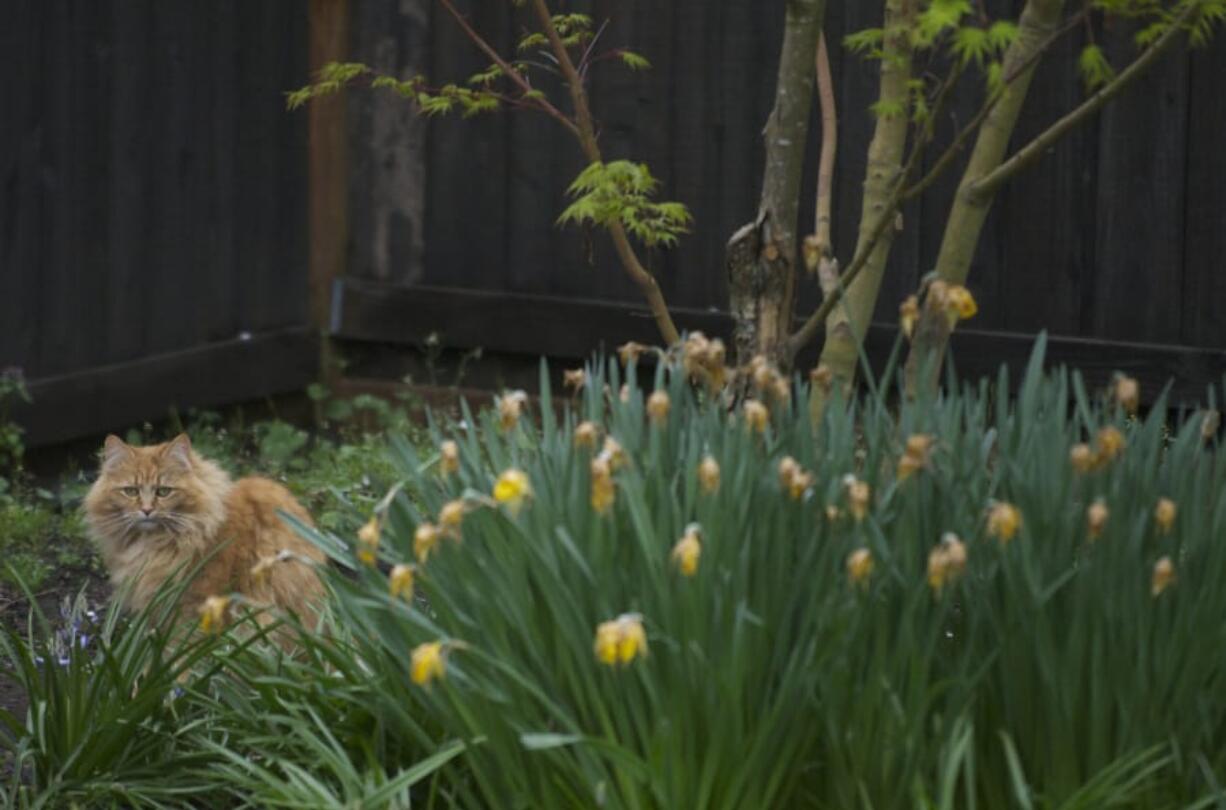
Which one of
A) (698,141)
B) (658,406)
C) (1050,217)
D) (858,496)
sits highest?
(698,141)

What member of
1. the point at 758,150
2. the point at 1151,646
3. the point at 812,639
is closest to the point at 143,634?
the point at 812,639

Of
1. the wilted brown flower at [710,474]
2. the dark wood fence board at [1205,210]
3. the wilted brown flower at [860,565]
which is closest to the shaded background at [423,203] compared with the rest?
the dark wood fence board at [1205,210]

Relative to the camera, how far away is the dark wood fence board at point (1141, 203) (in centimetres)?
760

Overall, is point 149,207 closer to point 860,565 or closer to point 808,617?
point 808,617

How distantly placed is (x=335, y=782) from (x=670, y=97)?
5032 mm

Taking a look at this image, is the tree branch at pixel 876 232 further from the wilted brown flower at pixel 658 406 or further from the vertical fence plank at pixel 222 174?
the vertical fence plank at pixel 222 174

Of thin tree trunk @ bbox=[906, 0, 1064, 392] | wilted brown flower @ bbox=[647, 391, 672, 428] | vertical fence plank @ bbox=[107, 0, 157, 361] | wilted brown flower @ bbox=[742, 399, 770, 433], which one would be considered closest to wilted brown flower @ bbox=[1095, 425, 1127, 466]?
wilted brown flower @ bbox=[742, 399, 770, 433]

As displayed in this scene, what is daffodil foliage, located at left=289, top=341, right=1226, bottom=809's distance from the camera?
3404 millimetres

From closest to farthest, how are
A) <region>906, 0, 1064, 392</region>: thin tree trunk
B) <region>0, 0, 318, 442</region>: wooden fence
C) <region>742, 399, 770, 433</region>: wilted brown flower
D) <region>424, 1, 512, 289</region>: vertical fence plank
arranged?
<region>742, 399, 770, 433</region>: wilted brown flower, <region>906, 0, 1064, 392</region>: thin tree trunk, <region>0, 0, 318, 442</region>: wooden fence, <region>424, 1, 512, 289</region>: vertical fence plank

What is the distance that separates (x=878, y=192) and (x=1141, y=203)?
3.00 m

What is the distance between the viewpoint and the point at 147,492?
5.51 metres

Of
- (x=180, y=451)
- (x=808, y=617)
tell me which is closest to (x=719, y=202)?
(x=180, y=451)

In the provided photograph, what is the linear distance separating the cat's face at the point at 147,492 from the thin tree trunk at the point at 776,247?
1607mm

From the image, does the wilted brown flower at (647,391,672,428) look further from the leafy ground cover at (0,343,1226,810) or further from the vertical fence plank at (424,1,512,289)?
the vertical fence plank at (424,1,512,289)
